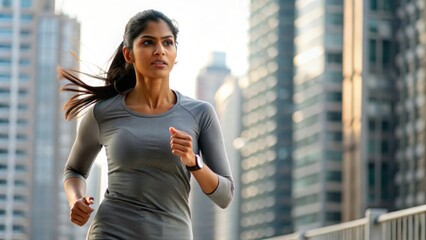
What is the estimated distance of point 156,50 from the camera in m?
3.47

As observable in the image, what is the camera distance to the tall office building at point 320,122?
104688 mm

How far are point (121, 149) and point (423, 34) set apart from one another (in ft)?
284

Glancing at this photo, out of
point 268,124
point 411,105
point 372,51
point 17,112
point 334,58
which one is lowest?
point 411,105

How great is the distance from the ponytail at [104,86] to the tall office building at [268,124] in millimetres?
126114

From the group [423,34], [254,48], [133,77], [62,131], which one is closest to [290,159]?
[254,48]

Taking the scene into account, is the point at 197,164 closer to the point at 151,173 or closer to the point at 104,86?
the point at 151,173

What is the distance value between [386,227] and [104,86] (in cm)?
574

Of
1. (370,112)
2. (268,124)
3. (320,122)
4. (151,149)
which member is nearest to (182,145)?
(151,149)

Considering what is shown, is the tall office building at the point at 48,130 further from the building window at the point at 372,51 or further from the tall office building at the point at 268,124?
the building window at the point at 372,51

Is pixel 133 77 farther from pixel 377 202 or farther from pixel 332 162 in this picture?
pixel 332 162

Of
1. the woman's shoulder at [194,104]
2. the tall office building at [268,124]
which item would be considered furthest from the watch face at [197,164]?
the tall office building at [268,124]

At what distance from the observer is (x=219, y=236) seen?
187875mm

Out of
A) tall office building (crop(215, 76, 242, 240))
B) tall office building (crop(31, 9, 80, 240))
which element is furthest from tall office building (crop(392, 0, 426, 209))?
tall office building (crop(215, 76, 242, 240))

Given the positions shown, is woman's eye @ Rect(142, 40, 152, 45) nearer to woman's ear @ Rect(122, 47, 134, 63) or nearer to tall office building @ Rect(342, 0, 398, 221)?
woman's ear @ Rect(122, 47, 134, 63)
